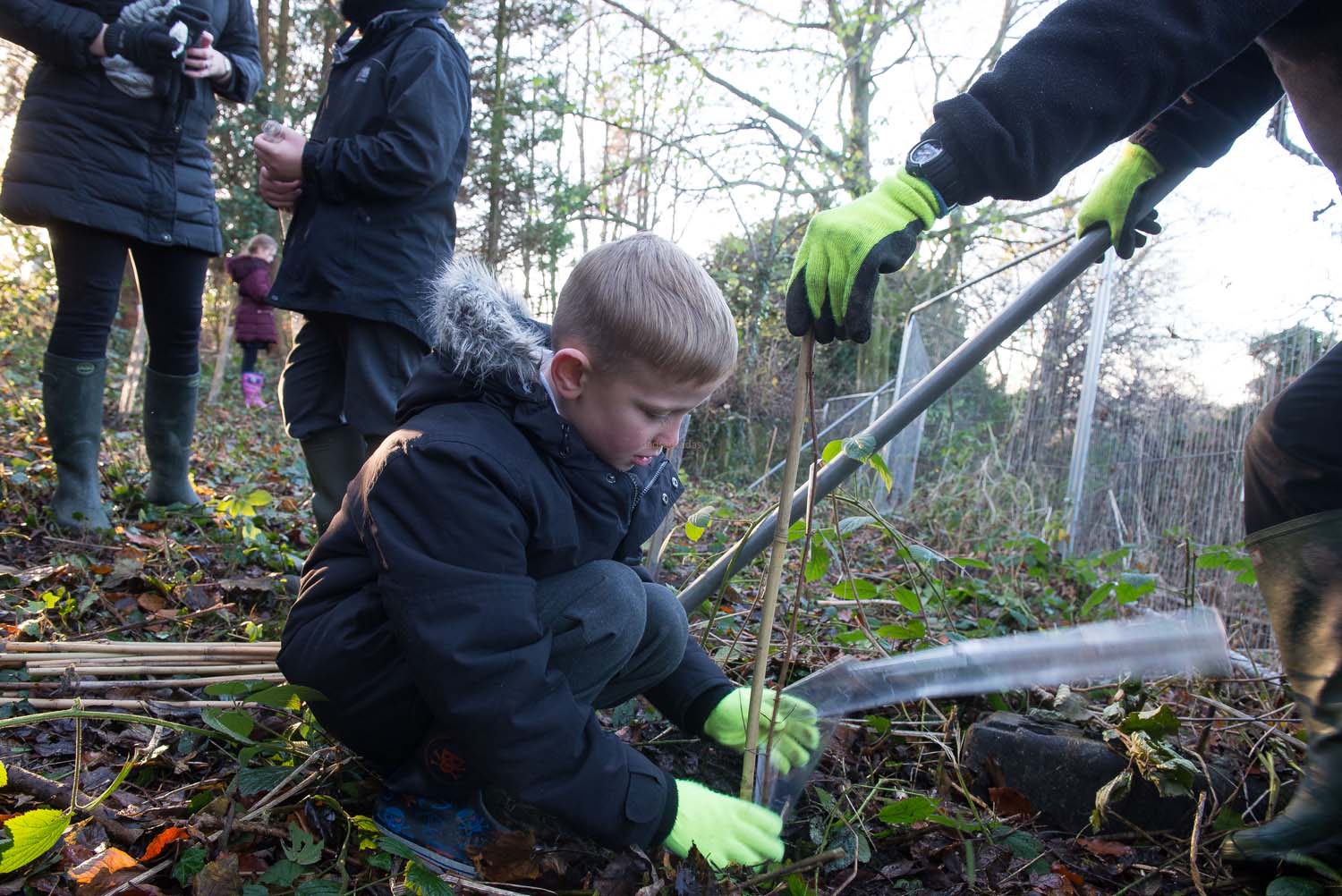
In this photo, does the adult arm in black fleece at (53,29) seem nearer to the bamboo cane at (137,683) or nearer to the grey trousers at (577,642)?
the bamboo cane at (137,683)

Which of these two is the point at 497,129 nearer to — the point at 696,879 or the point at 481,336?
the point at 481,336

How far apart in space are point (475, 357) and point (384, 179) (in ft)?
3.90

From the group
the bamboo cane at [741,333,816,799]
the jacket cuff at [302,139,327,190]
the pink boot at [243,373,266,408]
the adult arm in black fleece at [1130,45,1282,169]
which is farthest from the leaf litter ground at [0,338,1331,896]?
the pink boot at [243,373,266,408]

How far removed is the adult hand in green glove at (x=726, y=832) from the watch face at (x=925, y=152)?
3.40 ft

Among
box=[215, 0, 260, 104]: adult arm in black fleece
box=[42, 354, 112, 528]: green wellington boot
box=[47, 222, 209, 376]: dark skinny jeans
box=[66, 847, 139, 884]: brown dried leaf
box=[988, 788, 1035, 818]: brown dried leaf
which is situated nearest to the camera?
box=[66, 847, 139, 884]: brown dried leaf

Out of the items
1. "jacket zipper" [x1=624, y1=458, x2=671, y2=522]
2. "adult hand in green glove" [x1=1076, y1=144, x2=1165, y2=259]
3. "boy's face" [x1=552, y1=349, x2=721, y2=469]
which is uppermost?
"adult hand in green glove" [x1=1076, y1=144, x2=1165, y2=259]

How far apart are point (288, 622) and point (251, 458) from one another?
468 cm

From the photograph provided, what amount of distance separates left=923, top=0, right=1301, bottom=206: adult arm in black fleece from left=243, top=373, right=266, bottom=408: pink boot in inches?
378

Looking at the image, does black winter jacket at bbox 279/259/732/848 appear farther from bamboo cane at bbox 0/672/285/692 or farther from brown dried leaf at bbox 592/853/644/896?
bamboo cane at bbox 0/672/285/692

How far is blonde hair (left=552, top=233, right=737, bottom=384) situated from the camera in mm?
1402

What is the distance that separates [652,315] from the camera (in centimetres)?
140

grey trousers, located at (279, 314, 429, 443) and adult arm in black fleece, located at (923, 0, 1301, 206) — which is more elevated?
adult arm in black fleece, located at (923, 0, 1301, 206)

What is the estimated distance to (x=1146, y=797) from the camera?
64.7 inches

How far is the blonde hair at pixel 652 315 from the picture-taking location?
1.40m
